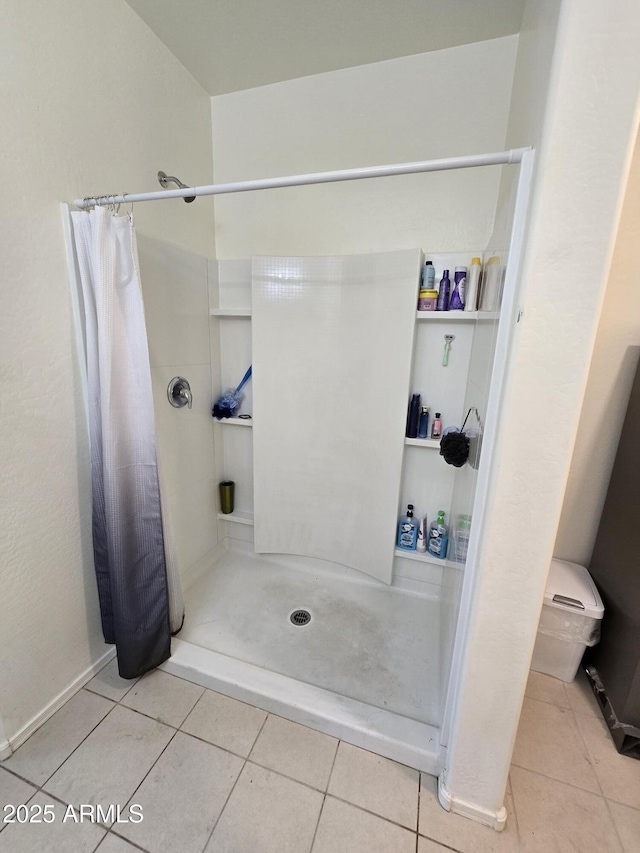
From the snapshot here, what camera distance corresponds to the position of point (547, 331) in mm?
693

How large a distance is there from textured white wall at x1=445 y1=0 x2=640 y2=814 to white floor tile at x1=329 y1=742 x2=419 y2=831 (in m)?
0.25

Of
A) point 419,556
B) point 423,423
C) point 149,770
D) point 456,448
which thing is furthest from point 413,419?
point 149,770

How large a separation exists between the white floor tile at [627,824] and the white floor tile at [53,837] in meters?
1.47

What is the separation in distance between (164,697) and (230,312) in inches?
68.4

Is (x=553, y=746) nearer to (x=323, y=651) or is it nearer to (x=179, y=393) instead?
(x=323, y=651)

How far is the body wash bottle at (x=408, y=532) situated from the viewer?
70.7 inches

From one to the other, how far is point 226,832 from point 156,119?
2539mm

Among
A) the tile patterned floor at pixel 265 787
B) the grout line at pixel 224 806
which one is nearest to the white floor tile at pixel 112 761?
the tile patterned floor at pixel 265 787

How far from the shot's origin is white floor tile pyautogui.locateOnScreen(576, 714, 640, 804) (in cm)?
108

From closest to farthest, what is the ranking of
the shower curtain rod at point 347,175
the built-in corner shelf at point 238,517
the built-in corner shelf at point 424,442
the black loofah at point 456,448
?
the shower curtain rod at point 347,175 → the black loofah at point 456,448 → the built-in corner shelf at point 424,442 → the built-in corner shelf at point 238,517

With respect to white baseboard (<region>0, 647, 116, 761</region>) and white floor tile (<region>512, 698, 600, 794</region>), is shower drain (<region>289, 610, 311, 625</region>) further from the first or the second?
white floor tile (<region>512, 698, 600, 794</region>)

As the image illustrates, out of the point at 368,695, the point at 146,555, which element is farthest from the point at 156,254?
the point at 368,695

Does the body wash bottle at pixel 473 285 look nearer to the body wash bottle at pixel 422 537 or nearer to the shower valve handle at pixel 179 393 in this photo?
the body wash bottle at pixel 422 537

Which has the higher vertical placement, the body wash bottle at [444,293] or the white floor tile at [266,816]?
the body wash bottle at [444,293]
